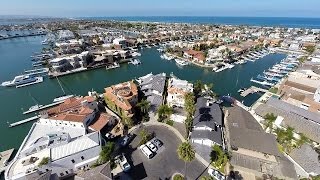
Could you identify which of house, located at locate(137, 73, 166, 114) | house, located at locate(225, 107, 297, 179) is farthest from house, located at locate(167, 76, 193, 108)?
house, located at locate(225, 107, 297, 179)

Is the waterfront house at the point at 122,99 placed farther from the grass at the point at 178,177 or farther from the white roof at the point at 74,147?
the grass at the point at 178,177

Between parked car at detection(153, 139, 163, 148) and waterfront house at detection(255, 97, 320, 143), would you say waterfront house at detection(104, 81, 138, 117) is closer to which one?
parked car at detection(153, 139, 163, 148)

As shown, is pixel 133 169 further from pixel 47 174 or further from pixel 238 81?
pixel 238 81

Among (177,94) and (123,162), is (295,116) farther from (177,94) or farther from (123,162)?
(123,162)

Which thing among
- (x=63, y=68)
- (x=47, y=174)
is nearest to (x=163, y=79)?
(x=47, y=174)

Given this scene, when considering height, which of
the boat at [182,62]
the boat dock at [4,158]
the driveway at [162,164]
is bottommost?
the boat dock at [4,158]

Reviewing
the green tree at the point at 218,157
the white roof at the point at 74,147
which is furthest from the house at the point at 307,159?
the white roof at the point at 74,147

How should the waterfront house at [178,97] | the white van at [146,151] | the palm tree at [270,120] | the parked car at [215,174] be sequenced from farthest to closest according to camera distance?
the waterfront house at [178,97]
the palm tree at [270,120]
the white van at [146,151]
the parked car at [215,174]
